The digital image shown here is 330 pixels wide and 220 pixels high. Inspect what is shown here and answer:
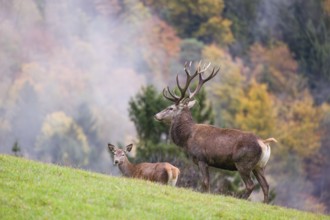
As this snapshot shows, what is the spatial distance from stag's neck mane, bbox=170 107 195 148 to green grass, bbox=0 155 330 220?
10.7 feet

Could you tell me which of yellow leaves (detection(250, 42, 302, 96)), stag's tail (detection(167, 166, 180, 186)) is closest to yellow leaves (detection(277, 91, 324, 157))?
yellow leaves (detection(250, 42, 302, 96))

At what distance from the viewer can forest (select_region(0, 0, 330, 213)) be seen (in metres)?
72.5

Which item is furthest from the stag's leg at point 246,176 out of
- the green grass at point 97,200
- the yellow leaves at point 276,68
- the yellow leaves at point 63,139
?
the yellow leaves at point 276,68

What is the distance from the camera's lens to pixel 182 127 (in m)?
20.0

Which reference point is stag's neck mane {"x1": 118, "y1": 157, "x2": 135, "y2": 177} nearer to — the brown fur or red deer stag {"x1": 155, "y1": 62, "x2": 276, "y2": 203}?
red deer stag {"x1": 155, "y1": 62, "x2": 276, "y2": 203}

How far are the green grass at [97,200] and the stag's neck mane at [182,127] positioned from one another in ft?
10.7

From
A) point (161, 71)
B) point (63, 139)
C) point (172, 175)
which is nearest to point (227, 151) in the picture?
point (172, 175)

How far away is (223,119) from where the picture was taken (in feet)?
275

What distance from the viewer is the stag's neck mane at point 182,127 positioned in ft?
65.0

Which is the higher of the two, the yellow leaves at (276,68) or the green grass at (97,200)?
the yellow leaves at (276,68)

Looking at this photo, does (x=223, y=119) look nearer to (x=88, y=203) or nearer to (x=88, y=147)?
(x=88, y=147)

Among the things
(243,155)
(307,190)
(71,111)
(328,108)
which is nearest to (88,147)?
(71,111)

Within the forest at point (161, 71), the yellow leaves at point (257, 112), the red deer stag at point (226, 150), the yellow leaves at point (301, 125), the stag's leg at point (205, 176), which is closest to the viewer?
the red deer stag at point (226, 150)

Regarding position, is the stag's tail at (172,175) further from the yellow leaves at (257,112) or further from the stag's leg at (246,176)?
the yellow leaves at (257,112)
